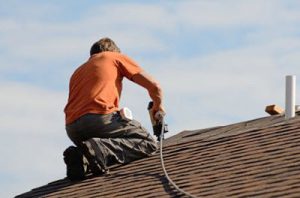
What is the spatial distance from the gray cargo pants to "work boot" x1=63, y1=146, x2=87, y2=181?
107 mm

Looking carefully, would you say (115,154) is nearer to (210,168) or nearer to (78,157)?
(78,157)

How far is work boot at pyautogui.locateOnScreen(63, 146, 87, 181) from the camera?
9609 millimetres

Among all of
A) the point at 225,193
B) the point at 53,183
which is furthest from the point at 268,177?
the point at 53,183

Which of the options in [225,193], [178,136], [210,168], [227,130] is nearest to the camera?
[225,193]

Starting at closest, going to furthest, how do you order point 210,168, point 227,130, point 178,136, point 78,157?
point 210,168, point 78,157, point 227,130, point 178,136

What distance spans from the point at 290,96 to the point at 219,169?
172 cm

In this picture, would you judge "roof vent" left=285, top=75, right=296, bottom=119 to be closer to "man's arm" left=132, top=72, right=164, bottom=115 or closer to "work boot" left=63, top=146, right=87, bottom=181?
"man's arm" left=132, top=72, right=164, bottom=115

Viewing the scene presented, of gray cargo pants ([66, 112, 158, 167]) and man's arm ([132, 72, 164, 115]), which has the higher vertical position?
man's arm ([132, 72, 164, 115])

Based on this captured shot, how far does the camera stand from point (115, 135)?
981 cm

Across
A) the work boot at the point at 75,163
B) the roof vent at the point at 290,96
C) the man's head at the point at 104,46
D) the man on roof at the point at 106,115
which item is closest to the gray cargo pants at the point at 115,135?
the man on roof at the point at 106,115

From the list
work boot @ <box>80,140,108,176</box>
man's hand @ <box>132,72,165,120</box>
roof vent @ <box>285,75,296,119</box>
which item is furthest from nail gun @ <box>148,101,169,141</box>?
roof vent @ <box>285,75,296,119</box>

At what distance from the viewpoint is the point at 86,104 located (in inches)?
385

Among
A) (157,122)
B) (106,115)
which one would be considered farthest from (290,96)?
(106,115)

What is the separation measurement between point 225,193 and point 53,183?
110 inches
